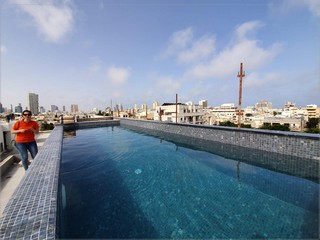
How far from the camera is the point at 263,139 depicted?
5266 mm

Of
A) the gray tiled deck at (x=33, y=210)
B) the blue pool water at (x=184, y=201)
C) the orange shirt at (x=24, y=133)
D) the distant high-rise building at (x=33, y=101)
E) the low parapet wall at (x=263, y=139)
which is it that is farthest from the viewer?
the distant high-rise building at (x=33, y=101)

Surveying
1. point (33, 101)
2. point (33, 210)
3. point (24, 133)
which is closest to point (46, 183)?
point (33, 210)

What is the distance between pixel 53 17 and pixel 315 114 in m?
90.5

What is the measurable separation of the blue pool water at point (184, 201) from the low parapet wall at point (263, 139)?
1.42 metres

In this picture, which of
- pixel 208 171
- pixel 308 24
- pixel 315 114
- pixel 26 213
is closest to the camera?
pixel 26 213

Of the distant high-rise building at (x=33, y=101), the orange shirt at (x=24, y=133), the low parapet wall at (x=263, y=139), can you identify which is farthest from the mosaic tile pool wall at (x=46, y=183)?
the distant high-rise building at (x=33, y=101)

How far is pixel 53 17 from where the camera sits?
578 centimetres

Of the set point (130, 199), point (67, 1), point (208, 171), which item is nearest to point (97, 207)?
point (130, 199)

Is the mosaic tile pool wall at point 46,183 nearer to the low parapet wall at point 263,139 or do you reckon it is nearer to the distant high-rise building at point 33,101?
A: the low parapet wall at point 263,139

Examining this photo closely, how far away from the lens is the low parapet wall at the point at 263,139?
14.0 feet

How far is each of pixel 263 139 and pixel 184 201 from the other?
409 centimetres

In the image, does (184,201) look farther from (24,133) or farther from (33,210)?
(24,133)

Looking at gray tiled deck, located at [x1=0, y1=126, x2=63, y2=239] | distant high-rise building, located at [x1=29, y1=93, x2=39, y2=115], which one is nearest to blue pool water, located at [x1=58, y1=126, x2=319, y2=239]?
gray tiled deck, located at [x1=0, y1=126, x2=63, y2=239]

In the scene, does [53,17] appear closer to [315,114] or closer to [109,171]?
[109,171]
